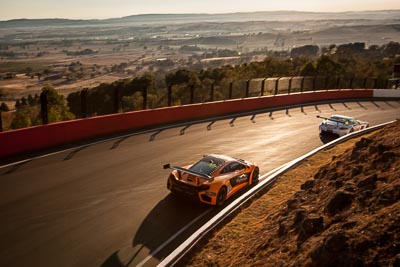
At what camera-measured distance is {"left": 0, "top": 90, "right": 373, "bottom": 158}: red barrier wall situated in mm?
14406

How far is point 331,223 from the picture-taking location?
613cm

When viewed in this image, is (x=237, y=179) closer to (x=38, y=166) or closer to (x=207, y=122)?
(x=38, y=166)

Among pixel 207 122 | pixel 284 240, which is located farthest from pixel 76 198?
pixel 207 122

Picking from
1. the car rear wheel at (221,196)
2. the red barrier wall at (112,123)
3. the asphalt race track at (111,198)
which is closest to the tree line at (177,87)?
the red barrier wall at (112,123)

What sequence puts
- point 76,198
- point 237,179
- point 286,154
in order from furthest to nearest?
point 286,154
point 237,179
point 76,198

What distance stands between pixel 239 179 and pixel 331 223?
205 inches

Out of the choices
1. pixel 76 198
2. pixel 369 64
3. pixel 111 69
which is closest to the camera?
pixel 76 198

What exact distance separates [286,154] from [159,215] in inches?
290

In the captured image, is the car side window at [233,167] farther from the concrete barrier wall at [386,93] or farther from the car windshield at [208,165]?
the concrete barrier wall at [386,93]

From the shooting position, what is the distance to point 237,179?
1114 centimetres

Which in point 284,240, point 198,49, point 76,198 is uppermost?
point 284,240

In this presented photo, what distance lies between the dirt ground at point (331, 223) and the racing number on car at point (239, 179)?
3.85 ft

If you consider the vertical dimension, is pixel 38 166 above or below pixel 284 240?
below

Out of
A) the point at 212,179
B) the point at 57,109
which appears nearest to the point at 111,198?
the point at 212,179
